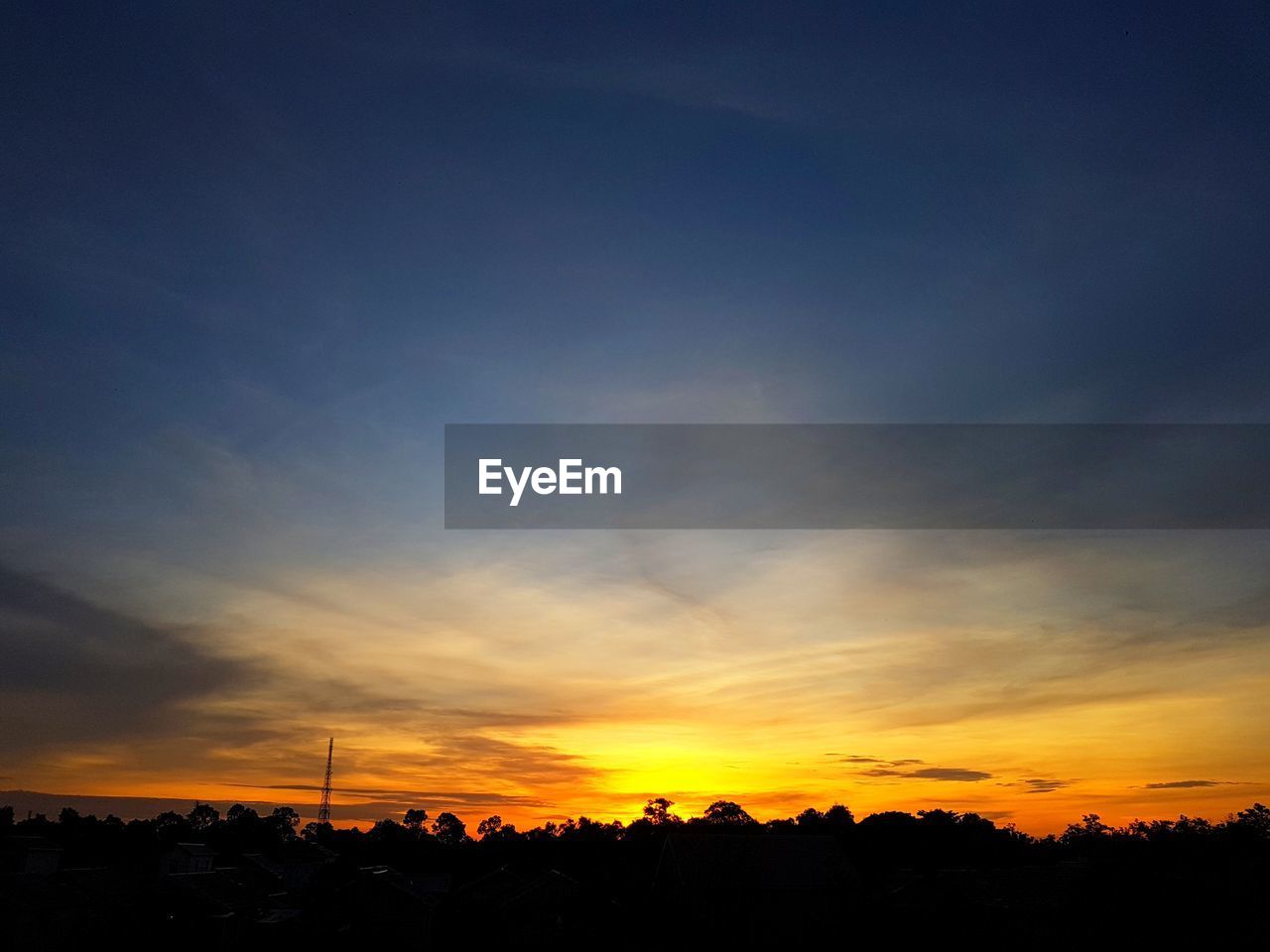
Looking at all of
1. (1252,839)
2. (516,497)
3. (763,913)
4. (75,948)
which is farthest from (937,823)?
(516,497)

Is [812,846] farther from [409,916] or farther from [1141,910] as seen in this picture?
[1141,910]

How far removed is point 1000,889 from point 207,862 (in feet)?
254

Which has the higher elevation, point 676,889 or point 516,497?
point 516,497

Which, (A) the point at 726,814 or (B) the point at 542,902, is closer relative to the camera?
(B) the point at 542,902

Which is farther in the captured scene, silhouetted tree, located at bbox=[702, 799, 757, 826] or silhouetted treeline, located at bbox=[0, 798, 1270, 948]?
silhouetted tree, located at bbox=[702, 799, 757, 826]

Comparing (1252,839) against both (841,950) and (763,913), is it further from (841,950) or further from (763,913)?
(763,913)

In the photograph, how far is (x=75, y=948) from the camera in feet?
205

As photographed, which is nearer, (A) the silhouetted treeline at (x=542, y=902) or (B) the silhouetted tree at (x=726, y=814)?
(A) the silhouetted treeline at (x=542, y=902)

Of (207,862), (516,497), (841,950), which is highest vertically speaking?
(516,497)

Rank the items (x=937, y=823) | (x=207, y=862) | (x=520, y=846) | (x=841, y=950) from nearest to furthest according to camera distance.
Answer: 1. (x=841, y=950)
2. (x=207, y=862)
3. (x=520, y=846)
4. (x=937, y=823)

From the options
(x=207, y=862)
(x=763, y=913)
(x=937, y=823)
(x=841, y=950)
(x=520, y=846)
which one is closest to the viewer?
(x=841, y=950)

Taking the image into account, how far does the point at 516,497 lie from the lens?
33.7m

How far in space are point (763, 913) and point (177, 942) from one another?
4797 cm

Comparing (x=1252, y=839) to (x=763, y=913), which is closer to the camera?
(x=1252, y=839)
